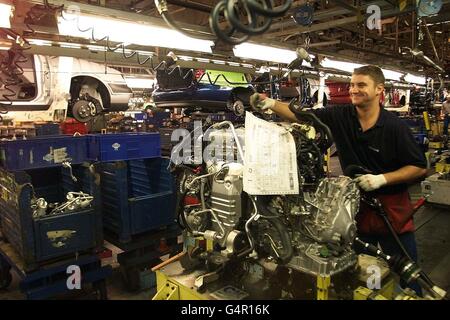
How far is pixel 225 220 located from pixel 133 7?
4.82 metres

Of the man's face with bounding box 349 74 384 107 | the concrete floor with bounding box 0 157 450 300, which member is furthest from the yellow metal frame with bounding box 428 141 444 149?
the man's face with bounding box 349 74 384 107

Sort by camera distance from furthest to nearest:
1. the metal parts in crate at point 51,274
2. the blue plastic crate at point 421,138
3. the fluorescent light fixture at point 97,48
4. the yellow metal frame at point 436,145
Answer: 1. the blue plastic crate at point 421,138
2. the yellow metal frame at point 436,145
3. the fluorescent light fixture at point 97,48
4. the metal parts in crate at point 51,274

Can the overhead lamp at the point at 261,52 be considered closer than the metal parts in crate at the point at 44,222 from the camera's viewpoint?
No

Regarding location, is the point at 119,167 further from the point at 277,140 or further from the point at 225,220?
the point at 277,140

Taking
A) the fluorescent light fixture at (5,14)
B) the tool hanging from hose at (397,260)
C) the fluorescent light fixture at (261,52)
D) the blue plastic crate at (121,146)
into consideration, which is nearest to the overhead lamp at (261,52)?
the fluorescent light fixture at (261,52)

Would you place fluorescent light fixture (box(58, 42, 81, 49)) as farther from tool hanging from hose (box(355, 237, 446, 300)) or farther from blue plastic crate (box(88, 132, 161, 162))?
tool hanging from hose (box(355, 237, 446, 300))

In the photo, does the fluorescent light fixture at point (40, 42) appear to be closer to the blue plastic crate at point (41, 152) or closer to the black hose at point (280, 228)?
the blue plastic crate at point (41, 152)

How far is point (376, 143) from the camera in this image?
2078 millimetres

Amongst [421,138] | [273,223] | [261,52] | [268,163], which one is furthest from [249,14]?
[421,138]

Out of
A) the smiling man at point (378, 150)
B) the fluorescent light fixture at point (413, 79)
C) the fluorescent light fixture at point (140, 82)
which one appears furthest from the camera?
the fluorescent light fixture at point (140, 82)

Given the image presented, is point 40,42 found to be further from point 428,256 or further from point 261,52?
point 428,256

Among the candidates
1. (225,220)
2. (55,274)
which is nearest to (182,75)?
(55,274)

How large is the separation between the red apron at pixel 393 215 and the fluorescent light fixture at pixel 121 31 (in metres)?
2.52

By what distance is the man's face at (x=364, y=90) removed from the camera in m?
2.03
